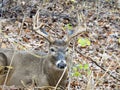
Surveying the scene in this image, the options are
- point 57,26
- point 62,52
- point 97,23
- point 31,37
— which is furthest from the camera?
point 97,23

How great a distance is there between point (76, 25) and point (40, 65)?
4.28m

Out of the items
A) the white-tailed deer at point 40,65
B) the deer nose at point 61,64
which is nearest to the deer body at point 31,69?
the white-tailed deer at point 40,65

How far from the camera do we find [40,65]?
7.41m

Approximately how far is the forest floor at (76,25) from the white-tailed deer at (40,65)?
600 mm

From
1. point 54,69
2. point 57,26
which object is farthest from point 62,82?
point 57,26

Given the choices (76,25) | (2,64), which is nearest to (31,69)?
(2,64)

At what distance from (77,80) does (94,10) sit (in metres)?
7.14

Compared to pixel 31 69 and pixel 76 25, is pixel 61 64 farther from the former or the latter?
pixel 76 25

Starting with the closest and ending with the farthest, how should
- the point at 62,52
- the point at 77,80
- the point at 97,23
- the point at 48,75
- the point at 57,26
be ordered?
the point at 62,52
the point at 48,75
the point at 77,80
the point at 57,26
the point at 97,23

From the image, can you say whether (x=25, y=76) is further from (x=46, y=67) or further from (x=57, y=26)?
(x=57, y=26)

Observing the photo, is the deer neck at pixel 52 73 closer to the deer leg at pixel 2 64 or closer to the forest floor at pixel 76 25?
the forest floor at pixel 76 25

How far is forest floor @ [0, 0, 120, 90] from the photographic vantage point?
8852 millimetres

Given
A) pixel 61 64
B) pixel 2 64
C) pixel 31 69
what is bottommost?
pixel 31 69

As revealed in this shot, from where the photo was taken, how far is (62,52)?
6.73m
